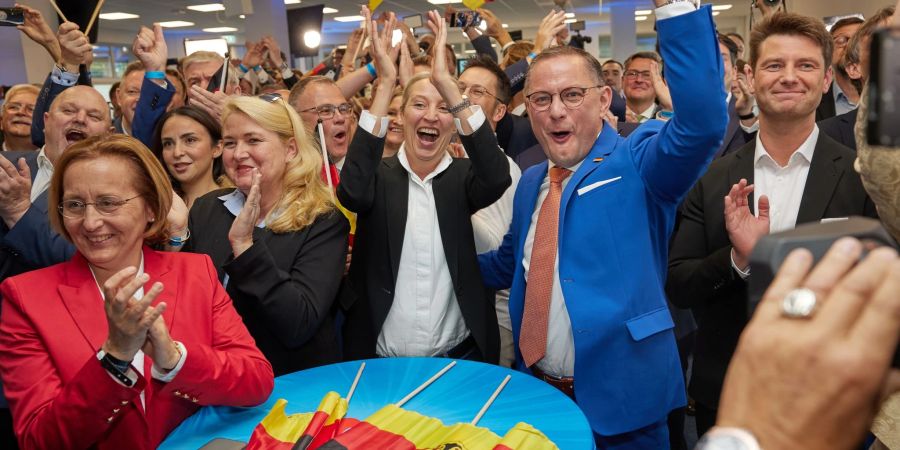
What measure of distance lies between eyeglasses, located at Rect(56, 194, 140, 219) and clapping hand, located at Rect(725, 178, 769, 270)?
5.41ft

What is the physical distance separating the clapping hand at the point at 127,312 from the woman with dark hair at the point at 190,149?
150 centimetres

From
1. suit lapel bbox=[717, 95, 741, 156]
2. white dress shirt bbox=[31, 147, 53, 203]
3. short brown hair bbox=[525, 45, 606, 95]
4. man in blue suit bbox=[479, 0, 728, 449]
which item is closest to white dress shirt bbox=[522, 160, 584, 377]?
man in blue suit bbox=[479, 0, 728, 449]

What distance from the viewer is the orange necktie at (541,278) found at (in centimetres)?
202

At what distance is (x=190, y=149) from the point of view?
113 inches

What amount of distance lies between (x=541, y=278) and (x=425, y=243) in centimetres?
49

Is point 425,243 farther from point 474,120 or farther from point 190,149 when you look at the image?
point 190,149

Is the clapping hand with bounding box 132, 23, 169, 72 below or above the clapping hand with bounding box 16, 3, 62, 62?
below

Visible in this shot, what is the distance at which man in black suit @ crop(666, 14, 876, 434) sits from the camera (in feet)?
6.54

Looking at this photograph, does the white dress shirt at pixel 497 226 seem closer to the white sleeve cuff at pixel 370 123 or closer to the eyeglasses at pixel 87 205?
the white sleeve cuff at pixel 370 123

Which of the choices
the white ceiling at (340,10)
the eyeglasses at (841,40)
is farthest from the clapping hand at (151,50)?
the white ceiling at (340,10)

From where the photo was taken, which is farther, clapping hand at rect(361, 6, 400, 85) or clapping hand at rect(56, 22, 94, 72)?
clapping hand at rect(56, 22, 94, 72)

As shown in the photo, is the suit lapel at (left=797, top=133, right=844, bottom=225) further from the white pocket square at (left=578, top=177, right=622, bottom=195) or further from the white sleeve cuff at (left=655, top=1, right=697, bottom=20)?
the white sleeve cuff at (left=655, top=1, right=697, bottom=20)

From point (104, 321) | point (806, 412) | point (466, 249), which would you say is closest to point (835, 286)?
point (806, 412)

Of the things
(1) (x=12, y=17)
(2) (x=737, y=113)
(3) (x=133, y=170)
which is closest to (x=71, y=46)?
(1) (x=12, y=17)
